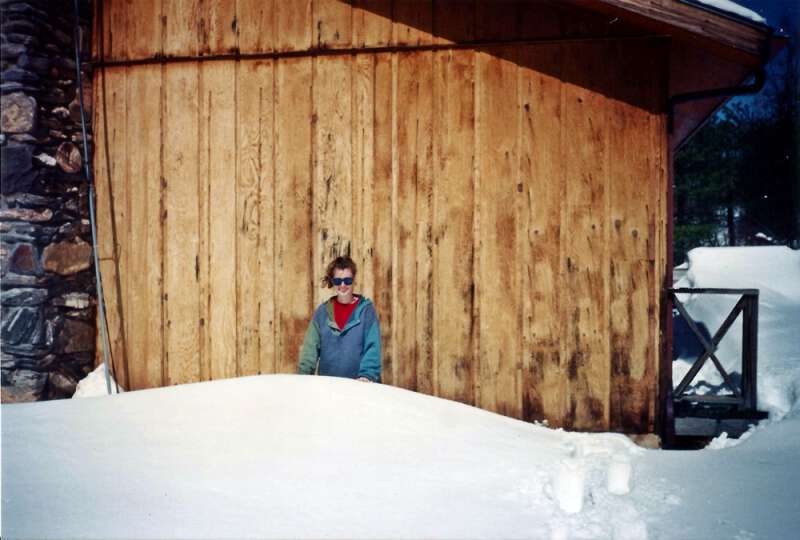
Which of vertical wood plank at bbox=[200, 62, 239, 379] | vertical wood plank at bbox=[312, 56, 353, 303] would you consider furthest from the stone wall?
vertical wood plank at bbox=[312, 56, 353, 303]

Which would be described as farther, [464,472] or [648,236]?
[648,236]

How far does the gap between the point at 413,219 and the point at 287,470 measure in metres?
2.58

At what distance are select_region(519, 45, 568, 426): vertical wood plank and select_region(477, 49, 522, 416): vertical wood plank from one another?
0.25 feet

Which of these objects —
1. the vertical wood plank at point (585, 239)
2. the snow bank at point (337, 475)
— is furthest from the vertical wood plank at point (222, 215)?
the vertical wood plank at point (585, 239)

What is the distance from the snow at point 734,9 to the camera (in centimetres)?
373

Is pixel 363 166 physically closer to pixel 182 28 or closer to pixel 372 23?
pixel 372 23

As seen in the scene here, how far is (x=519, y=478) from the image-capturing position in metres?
2.55

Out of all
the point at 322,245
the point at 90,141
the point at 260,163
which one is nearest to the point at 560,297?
the point at 322,245

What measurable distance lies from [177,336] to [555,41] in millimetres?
4033

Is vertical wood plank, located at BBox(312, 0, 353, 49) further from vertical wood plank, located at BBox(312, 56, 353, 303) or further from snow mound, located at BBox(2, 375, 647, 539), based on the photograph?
snow mound, located at BBox(2, 375, 647, 539)

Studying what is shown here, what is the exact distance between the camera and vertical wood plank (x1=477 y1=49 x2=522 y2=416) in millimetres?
4414

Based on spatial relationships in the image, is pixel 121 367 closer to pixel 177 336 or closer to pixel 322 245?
pixel 177 336

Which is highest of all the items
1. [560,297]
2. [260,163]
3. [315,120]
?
[315,120]

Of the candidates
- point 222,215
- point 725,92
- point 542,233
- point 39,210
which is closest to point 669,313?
point 542,233
